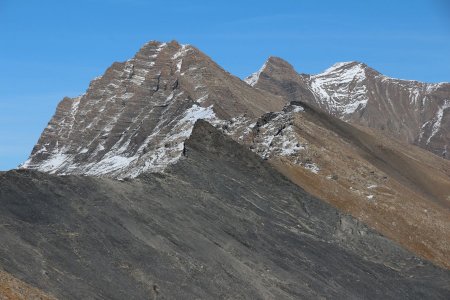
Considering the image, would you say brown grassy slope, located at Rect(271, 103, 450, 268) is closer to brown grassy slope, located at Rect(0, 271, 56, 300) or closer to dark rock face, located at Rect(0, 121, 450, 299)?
dark rock face, located at Rect(0, 121, 450, 299)

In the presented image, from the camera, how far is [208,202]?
7388 centimetres

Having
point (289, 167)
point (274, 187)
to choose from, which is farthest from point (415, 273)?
point (289, 167)

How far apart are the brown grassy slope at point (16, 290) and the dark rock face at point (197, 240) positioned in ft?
5.85

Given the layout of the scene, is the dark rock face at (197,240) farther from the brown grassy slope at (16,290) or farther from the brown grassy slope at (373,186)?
the brown grassy slope at (373,186)

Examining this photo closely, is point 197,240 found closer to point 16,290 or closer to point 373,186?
point 16,290

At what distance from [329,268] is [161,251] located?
1711 cm

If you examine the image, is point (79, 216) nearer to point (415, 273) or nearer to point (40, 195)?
point (40, 195)

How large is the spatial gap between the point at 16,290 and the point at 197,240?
2164 centimetres

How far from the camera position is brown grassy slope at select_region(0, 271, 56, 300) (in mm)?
43681

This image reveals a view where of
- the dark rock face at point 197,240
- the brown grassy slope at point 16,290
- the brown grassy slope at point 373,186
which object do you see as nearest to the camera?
the brown grassy slope at point 16,290

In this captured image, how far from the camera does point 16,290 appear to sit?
1759 inches

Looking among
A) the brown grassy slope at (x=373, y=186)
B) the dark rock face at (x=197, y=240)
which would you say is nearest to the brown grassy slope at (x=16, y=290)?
the dark rock face at (x=197, y=240)

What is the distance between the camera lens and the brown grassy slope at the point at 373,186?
308ft

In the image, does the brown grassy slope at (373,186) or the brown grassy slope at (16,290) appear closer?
the brown grassy slope at (16,290)
